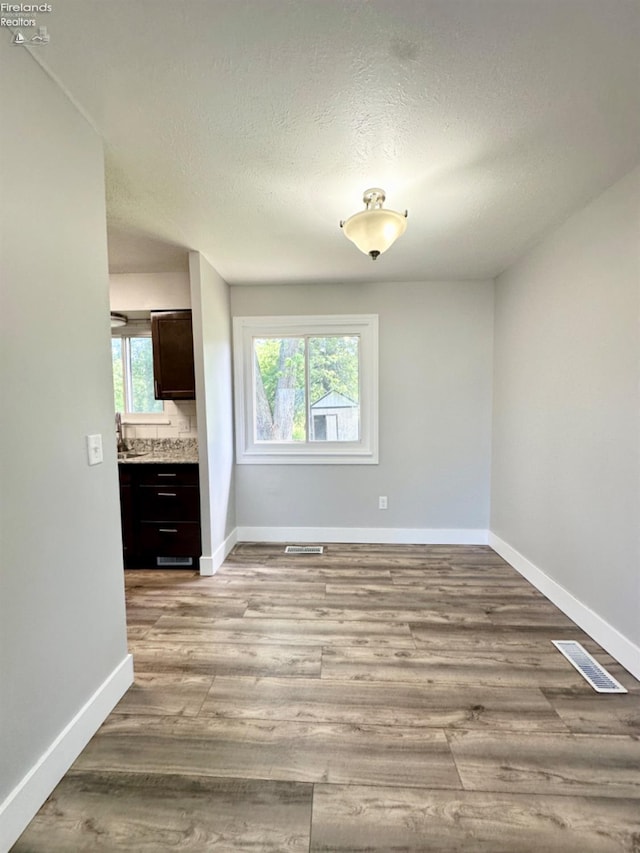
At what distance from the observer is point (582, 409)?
2.22 m

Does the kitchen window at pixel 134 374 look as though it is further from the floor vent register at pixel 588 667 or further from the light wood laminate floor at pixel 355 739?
the floor vent register at pixel 588 667

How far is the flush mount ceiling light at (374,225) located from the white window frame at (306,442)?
1.55 metres

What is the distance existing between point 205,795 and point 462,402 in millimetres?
3253

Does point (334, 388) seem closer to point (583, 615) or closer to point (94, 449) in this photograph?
point (94, 449)

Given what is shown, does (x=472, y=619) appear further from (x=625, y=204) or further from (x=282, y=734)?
(x=625, y=204)

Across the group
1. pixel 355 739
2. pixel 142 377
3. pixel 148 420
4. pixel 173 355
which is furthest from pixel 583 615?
pixel 142 377

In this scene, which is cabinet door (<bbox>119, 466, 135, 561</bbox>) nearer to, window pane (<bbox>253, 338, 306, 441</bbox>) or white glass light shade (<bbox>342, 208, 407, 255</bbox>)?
window pane (<bbox>253, 338, 306, 441</bbox>)

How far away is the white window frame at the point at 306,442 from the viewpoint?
353 cm

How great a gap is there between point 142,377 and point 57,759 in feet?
9.74

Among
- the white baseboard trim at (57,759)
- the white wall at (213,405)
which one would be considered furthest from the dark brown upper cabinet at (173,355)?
the white baseboard trim at (57,759)

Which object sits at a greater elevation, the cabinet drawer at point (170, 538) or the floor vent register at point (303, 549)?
the cabinet drawer at point (170, 538)

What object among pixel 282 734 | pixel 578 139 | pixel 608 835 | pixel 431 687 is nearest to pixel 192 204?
pixel 578 139

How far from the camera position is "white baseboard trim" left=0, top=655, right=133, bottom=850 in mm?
1117

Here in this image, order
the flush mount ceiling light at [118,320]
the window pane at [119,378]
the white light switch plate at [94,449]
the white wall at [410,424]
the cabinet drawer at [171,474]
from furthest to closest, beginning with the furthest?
1. the window pane at [119,378]
2. the white wall at [410,424]
3. the flush mount ceiling light at [118,320]
4. the cabinet drawer at [171,474]
5. the white light switch plate at [94,449]
